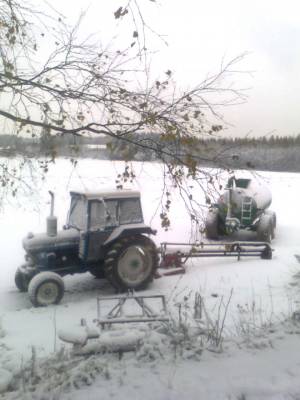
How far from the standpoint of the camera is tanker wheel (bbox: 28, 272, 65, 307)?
652 cm

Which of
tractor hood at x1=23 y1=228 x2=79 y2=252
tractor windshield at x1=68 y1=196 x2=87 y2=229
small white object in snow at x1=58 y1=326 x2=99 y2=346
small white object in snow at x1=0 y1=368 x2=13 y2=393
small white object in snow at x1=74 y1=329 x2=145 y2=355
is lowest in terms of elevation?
small white object in snow at x1=0 y1=368 x2=13 y2=393

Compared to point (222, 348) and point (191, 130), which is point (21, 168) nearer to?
point (191, 130)

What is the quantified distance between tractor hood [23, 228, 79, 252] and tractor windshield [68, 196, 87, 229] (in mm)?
191

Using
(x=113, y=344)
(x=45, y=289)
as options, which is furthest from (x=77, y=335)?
(x=45, y=289)

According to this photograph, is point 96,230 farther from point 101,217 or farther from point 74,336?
point 74,336

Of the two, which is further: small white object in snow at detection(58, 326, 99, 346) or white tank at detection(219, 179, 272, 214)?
white tank at detection(219, 179, 272, 214)

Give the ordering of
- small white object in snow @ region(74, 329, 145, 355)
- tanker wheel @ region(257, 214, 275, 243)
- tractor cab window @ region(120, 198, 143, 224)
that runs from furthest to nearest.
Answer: tanker wheel @ region(257, 214, 275, 243)
tractor cab window @ region(120, 198, 143, 224)
small white object in snow @ region(74, 329, 145, 355)

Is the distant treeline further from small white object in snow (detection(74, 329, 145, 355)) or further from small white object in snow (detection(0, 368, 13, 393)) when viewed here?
small white object in snow (detection(0, 368, 13, 393))

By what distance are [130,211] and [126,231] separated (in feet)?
1.33

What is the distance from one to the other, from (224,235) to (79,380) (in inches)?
394

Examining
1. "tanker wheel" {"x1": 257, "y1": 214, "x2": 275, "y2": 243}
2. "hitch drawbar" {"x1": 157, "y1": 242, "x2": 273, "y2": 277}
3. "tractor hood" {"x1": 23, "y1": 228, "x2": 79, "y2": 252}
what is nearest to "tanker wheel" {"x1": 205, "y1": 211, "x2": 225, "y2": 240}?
"tanker wheel" {"x1": 257, "y1": 214, "x2": 275, "y2": 243}

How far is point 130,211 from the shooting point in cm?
744

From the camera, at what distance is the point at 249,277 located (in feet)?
25.8

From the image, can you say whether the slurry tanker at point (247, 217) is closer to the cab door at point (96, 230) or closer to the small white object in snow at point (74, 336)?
the cab door at point (96, 230)
